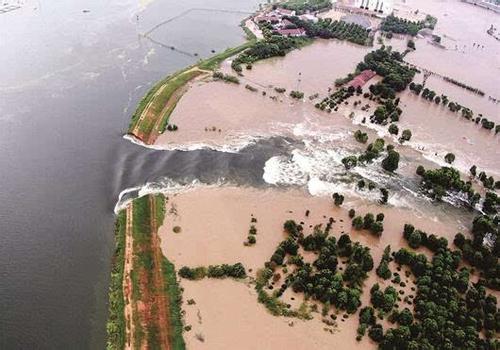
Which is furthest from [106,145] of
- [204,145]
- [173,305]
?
[173,305]

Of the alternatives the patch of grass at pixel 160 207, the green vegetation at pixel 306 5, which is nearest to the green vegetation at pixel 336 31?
the green vegetation at pixel 306 5

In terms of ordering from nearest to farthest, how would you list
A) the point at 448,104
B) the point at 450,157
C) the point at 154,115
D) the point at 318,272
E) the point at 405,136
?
1. the point at 318,272
2. the point at 450,157
3. the point at 405,136
4. the point at 154,115
5. the point at 448,104

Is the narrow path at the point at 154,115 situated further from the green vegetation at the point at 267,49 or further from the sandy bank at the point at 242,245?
the sandy bank at the point at 242,245

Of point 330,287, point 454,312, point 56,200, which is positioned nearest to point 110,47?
point 56,200

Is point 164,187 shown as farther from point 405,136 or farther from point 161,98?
point 405,136

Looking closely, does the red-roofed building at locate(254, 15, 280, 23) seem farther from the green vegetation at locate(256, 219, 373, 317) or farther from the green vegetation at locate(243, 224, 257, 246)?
the green vegetation at locate(243, 224, 257, 246)
